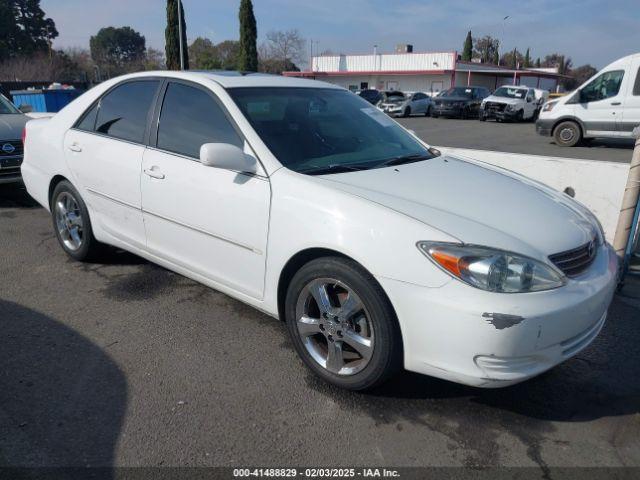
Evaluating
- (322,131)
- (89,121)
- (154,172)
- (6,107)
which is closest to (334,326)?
(322,131)

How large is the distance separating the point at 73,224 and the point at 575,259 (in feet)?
13.2

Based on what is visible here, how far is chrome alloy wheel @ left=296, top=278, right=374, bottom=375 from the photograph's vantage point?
270 centimetres

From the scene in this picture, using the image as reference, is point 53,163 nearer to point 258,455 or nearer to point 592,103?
point 258,455

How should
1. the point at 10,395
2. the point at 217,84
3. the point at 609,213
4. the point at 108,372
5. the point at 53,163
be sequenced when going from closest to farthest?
the point at 10,395 → the point at 108,372 → the point at 217,84 → the point at 53,163 → the point at 609,213

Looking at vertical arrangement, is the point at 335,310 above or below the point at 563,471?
above

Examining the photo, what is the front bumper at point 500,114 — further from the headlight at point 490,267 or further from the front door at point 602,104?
the headlight at point 490,267

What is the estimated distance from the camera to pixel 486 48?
82750mm

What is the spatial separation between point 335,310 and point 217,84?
1.77 m

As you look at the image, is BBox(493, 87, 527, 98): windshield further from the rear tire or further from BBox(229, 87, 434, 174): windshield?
BBox(229, 87, 434, 174): windshield

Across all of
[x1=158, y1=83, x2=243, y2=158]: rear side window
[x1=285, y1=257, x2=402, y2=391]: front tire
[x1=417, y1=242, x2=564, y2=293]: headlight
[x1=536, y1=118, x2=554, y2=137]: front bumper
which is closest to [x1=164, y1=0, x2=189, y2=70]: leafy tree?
[x1=536, y1=118, x2=554, y2=137]: front bumper

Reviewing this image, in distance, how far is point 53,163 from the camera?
4.61 m

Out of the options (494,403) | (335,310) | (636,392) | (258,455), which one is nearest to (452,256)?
(335,310)

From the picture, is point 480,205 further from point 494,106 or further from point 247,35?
point 247,35

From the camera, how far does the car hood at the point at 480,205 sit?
99.4 inches
